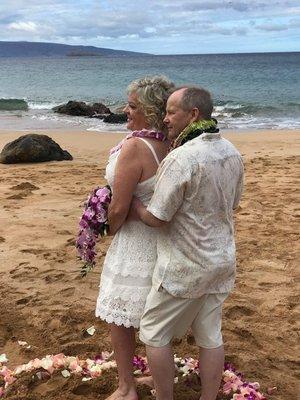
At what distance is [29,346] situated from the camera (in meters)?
4.17

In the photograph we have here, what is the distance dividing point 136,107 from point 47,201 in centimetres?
550

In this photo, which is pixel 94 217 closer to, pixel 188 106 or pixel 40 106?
pixel 188 106

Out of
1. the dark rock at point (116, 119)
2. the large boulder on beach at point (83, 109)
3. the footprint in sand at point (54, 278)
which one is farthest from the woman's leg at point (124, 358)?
the large boulder on beach at point (83, 109)

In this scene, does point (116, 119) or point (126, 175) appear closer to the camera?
point (126, 175)

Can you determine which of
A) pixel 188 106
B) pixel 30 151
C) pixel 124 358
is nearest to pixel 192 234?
pixel 188 106

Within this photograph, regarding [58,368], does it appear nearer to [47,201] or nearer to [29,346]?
[29,346]

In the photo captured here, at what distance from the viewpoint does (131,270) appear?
2.97m

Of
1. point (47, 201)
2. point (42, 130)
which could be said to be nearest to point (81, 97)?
point (42, 130)

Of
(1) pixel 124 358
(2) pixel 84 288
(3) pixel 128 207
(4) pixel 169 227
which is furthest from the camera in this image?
(2) pixel 84 288

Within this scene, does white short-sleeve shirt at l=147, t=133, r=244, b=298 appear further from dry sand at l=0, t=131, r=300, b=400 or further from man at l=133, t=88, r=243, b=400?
dry sand at l=0, t=131, r=300, b=400

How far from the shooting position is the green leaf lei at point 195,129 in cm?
265

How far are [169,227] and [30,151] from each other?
9.18 m

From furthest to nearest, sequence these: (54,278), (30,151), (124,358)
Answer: (30,151) < (54,278) < (124,358)

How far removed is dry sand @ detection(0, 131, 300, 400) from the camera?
3898mm
